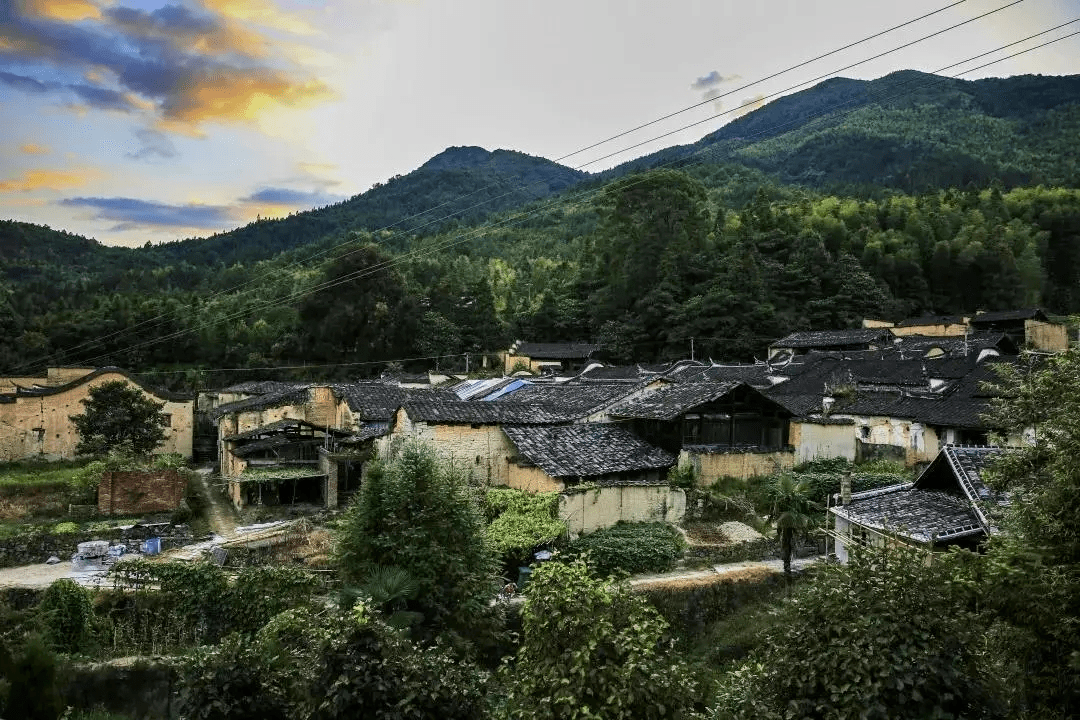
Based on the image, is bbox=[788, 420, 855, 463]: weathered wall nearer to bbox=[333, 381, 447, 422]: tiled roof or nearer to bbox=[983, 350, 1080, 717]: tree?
bbox=[333, 381, 447, 422]: tiled roof

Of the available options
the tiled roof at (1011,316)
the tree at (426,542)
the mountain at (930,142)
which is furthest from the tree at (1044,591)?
the mountain at (930,142)

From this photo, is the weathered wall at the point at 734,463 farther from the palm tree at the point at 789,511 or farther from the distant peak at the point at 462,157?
the distant peak at the point at 462,157

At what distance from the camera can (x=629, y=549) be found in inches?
625

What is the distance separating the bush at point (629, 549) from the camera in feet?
51.4

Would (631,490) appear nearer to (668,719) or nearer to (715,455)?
(715,455)

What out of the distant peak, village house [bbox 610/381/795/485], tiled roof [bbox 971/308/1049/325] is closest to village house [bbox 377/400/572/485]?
village house [bbox 610/381/795/485]

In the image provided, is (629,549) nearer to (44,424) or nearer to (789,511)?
(789,511)

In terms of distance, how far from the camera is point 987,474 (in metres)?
9.58

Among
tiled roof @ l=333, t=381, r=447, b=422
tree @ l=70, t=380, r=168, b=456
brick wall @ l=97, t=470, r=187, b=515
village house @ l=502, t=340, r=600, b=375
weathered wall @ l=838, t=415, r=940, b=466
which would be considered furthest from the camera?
village house @ l=502, t=340, r=600, b=375

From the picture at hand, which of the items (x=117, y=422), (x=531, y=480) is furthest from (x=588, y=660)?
(x=117, y=422)

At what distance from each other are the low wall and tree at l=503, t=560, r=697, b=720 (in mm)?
14515

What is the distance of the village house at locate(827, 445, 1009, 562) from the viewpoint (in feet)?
36.9

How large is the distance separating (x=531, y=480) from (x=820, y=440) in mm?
9614

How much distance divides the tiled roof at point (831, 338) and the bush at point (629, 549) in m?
34.2
